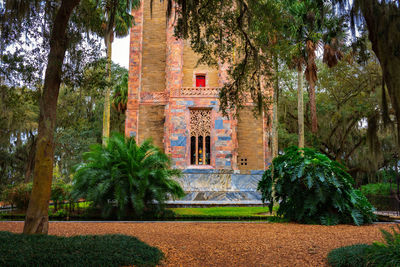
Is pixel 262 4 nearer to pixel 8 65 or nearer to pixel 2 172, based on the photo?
pixel 8 65

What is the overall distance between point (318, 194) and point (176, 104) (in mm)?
14652

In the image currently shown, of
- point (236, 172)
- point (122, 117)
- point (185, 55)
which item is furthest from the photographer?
point (122, 117)

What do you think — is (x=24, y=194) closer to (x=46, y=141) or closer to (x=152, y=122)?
(x=46, y=141)

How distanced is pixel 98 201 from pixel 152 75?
602 inches

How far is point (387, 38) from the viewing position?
4.36 m

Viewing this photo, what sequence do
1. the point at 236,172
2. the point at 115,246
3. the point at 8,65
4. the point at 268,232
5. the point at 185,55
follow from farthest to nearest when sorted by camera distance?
the point at 185,55
the point at 236,172
the point at 268,232
the point at 8,65
the point at 115,246

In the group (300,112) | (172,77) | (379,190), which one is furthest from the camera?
(172,77)

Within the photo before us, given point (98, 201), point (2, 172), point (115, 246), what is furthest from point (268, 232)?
point (2, 172)

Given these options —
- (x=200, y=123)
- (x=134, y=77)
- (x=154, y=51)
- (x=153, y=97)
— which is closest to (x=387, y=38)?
(x=200, y=123)

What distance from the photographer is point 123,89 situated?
27.8 m

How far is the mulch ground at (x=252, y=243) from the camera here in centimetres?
498

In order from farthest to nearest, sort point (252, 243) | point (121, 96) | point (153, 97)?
point (121, 96), point (153, 97), point (252, 243)

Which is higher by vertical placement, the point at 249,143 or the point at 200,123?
the point at 200,123

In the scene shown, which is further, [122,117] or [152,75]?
[122,117]
